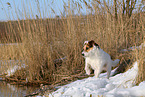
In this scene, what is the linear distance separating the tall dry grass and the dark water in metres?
0.36

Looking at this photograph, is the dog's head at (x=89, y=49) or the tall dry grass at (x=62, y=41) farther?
the tall dry grass at (x=62, y=41)

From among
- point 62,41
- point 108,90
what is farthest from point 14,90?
point 108,90

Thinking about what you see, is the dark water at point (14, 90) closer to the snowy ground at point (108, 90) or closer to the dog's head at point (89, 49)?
the snowy ground at point (108, 90)

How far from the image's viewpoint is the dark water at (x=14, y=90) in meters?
3.49

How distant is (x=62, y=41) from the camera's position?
15.0ft

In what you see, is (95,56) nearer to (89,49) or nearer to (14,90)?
(89,49)

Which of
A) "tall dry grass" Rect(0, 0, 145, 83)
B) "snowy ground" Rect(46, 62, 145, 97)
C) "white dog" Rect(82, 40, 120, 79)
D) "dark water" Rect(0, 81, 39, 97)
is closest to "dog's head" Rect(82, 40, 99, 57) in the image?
"white dog" Rect(82, 40, 120, 79)

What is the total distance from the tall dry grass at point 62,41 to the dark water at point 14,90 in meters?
0.36

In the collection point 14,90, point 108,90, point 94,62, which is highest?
point 94,62

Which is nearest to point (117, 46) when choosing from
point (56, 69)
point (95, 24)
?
point (95, 24)

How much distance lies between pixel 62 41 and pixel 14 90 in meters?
1.69

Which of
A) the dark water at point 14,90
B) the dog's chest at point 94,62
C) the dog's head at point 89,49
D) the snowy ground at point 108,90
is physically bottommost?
the dark water at point 14,90

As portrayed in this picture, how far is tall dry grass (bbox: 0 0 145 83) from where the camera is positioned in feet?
13.6

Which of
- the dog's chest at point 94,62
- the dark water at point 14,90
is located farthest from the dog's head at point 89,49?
the dark water at point 14,90
